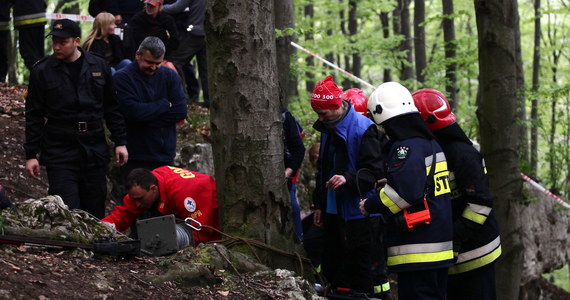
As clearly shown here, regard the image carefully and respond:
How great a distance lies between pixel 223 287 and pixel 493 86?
4.15m

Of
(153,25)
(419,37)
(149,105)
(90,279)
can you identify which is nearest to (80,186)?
(149,105)

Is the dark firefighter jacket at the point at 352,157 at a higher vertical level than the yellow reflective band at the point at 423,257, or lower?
higher

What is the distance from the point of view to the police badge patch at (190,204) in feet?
18.8

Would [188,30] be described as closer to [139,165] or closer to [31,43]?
[31,43]

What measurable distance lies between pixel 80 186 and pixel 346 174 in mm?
2249

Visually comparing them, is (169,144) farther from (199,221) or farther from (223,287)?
(223,287)

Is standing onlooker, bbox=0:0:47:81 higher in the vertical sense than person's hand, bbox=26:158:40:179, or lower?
higher

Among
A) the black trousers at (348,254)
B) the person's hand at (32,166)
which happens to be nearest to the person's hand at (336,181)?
the black trousers at (348,254)

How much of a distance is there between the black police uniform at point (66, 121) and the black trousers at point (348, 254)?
2.06 metres

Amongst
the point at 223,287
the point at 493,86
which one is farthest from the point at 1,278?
the point at 493,86

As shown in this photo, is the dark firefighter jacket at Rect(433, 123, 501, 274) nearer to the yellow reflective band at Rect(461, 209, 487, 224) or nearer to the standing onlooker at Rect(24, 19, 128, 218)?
the yellow reflective band at Rect(461, 209, 487, 224)

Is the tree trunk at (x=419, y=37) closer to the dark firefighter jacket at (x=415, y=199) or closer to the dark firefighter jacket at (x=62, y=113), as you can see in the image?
the dark firefighter jacket at (x=62, y=113)

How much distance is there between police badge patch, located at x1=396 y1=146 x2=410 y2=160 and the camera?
495 cm

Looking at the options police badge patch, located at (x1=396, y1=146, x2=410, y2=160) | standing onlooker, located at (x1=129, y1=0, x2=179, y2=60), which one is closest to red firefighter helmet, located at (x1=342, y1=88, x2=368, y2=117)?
police badge patch, located at (x1=396, y1=146, x2=410, y2=160)
